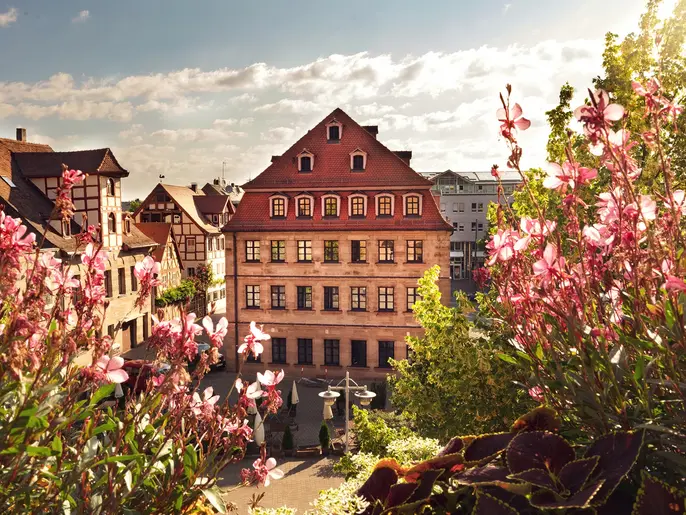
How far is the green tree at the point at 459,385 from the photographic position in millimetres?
7301

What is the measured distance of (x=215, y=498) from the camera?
367 cm

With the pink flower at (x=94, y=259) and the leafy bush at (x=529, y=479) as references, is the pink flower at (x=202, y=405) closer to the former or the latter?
the pink flower at (x=94, y=259)

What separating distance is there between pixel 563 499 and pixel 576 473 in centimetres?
21

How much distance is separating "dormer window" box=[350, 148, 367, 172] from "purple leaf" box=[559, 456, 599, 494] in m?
25.3

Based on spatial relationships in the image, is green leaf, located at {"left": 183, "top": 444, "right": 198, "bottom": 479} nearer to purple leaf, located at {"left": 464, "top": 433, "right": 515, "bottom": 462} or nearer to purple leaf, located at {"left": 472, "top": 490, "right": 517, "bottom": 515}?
purple leaf, located at {"left": 464, "top": 433, "right": 515, "bottom": 462}

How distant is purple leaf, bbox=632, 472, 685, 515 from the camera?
2.40m

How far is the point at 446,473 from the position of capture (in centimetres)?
316

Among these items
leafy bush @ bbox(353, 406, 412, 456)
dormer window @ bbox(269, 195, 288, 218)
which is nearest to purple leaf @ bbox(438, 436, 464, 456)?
leafy bush @ bbox(353, 406, 412, 456)

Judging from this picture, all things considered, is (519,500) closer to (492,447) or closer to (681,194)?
(492,447)

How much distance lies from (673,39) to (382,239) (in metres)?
15.6

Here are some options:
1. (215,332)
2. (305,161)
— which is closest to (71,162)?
(305,161)

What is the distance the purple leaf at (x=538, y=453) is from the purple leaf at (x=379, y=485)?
0.85 meters

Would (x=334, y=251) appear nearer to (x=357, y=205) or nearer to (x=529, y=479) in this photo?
(x=357, y=205)

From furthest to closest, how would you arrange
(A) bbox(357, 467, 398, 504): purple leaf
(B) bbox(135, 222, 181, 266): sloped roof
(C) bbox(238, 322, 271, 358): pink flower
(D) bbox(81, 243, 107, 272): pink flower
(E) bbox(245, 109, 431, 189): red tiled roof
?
(B) bbox(135, 222, 181, 266): sloped roof, (E) bbox(245, 109, 431, 189): red tiled roof, (C) bbox(238, 322, 271, 358): pink flower, (D) bbox(81, 243, 107, 272): pink flower, (A) bbox(357, 467, 398, 504): purple leaf
